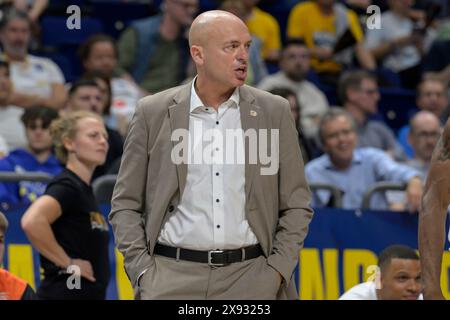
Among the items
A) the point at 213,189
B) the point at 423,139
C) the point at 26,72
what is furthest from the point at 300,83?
the point at 213,189

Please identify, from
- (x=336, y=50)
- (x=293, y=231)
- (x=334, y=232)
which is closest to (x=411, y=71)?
(x=336, y=50)

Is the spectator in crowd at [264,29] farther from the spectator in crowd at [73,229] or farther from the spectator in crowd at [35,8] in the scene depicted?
the spectator in crowd at [73,229]

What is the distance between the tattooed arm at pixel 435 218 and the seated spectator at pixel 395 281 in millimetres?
1941

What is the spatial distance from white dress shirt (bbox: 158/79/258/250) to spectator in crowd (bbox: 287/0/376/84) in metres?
7.12

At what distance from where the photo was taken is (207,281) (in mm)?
4980

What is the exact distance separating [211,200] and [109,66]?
5609 millimetres

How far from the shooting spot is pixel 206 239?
4988 mm

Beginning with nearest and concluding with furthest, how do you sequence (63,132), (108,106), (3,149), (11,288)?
(11,288) → (63,132) → (3,149) → (108,106)

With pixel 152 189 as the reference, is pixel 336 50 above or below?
above

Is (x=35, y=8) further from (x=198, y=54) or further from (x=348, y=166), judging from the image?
(x=198, y=54)

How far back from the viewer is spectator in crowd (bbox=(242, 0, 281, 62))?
473 inches

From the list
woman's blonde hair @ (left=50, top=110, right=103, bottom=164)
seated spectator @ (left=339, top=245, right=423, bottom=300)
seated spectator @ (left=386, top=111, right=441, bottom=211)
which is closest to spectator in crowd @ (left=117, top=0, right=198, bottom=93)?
seated spectator @ (left=386, top=111, right=441, bottom=211)
